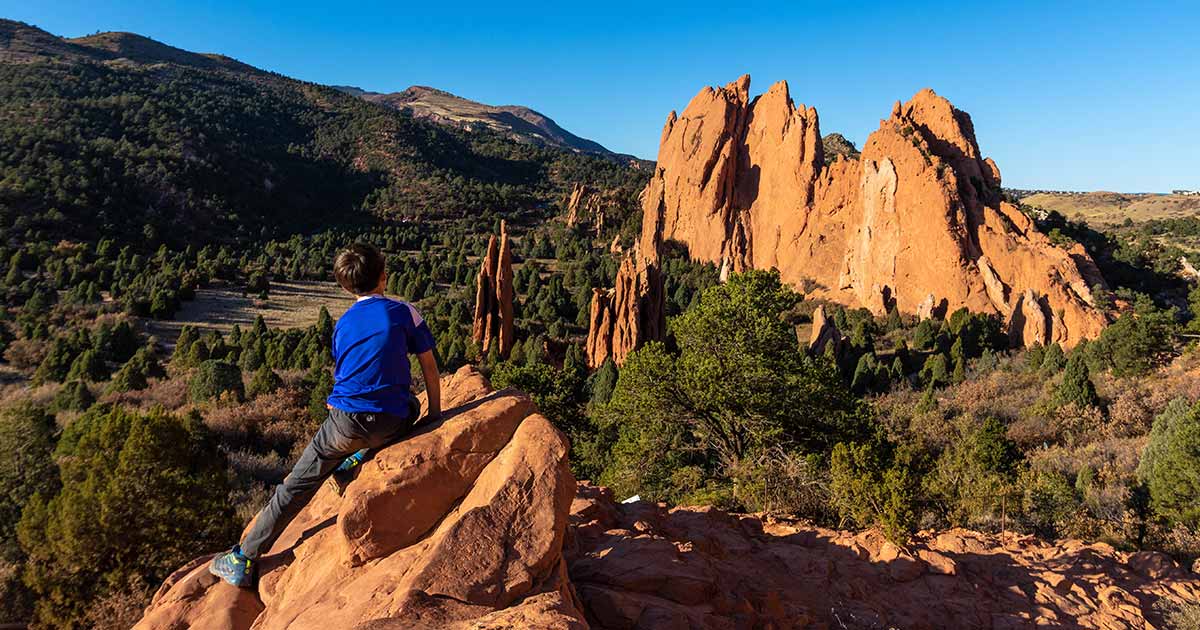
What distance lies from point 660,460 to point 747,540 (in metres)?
5.88

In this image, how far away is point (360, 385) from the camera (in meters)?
3.97

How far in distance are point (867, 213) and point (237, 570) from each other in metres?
62.4

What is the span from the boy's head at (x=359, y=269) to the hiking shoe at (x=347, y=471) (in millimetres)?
1186

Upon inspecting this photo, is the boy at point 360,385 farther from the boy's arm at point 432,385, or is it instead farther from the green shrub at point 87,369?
the green shrub at point 87,369

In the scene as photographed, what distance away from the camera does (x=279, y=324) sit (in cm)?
4331

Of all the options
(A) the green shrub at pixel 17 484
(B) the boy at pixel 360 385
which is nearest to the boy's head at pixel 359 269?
(B) the boy at pixel 360 385

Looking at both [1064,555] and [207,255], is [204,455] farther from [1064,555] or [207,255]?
[207,255]

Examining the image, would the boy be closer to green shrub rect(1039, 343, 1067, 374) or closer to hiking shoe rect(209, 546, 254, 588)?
hiking shoe rect(209, 546, 254, 588)

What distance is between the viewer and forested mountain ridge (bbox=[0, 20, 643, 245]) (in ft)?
198

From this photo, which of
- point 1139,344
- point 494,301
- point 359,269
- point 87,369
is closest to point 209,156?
point 87,369

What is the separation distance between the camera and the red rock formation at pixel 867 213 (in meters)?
46.2

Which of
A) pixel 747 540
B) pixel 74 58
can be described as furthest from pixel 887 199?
pixel 74 58

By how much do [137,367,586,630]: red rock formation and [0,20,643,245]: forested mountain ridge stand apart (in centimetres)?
6774

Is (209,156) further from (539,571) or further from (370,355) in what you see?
(539,571)
